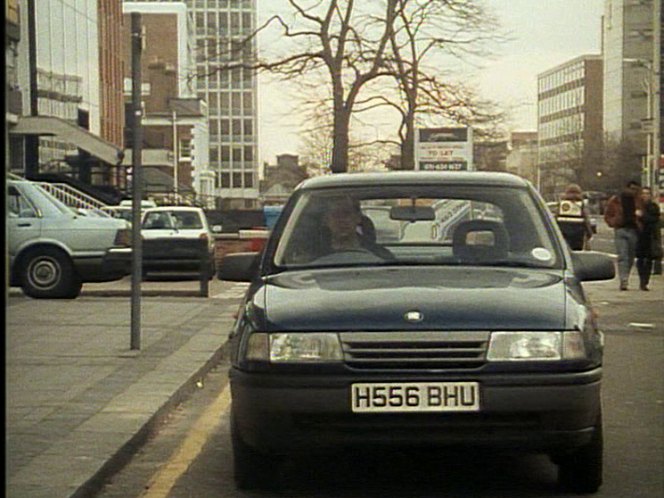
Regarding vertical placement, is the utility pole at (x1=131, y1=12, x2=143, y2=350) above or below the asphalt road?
above

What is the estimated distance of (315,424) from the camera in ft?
20.1

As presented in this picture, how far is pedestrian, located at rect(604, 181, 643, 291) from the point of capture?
906 inches

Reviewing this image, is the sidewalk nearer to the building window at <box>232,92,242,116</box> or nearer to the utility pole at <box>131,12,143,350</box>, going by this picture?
the utility pole at <box>131,12,143,350</box>

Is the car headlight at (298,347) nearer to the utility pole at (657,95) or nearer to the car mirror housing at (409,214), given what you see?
the car mirror housing at (409,214)

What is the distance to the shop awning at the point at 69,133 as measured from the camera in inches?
1532

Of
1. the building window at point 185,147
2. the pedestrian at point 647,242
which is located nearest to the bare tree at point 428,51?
the pedestrian at point 647,242

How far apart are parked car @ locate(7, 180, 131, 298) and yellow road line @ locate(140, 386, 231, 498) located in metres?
10.7

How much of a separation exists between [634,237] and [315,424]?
17797 mm

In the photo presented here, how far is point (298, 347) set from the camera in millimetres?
6211

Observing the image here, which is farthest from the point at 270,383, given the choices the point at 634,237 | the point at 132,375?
the point at 634,237

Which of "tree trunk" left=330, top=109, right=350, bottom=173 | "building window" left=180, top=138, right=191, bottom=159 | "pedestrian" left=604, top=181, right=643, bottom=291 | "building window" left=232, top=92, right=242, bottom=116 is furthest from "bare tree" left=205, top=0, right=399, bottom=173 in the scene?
"building window" left=232, top=92, right=242, bottom=116

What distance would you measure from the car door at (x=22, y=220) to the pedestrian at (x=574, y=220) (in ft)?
32.7

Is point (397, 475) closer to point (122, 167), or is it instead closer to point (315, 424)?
point (315, 424)

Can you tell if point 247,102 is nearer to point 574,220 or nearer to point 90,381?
point 574,220
